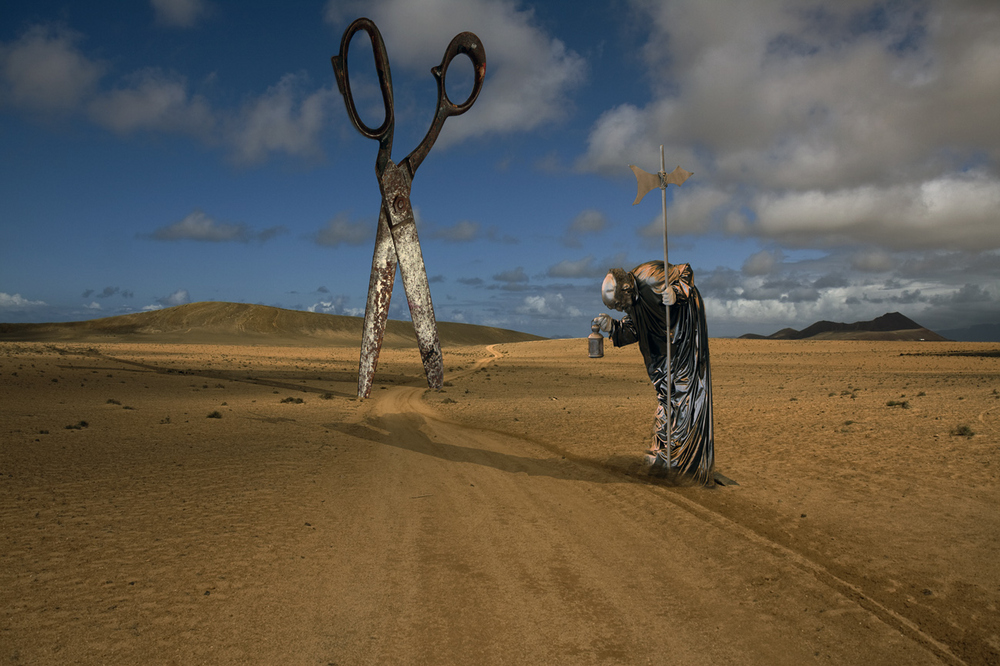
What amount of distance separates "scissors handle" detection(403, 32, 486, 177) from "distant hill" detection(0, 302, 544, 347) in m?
56.6

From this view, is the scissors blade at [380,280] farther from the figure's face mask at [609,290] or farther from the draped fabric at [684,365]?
the draped fabric at [684,365]

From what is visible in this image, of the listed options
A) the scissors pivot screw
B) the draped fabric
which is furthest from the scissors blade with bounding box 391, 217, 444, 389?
the draped fabric

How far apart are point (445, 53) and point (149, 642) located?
57.0 feet

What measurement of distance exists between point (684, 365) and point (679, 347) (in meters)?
0.25

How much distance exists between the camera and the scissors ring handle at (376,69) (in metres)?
16.7

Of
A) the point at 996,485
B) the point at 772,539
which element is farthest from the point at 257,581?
the point at 996,485

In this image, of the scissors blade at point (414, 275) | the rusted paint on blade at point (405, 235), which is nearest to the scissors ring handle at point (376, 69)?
the rusted paint on blade at point (405, 235)

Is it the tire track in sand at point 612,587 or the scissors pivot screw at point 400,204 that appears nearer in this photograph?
the tire track in sand at point 612,587

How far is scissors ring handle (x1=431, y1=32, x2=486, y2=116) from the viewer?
17766 mm

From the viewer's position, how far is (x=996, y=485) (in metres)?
7.57

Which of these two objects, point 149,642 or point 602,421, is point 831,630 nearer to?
point 149,642

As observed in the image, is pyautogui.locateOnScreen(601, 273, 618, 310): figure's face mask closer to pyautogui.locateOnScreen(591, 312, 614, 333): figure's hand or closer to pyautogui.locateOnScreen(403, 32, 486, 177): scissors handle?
pyautogui.locateOnScreen(591, 312, 614, 333): figure's hand

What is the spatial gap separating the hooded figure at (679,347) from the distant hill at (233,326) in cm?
6676

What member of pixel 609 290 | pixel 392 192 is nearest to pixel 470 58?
pixel 392 192
